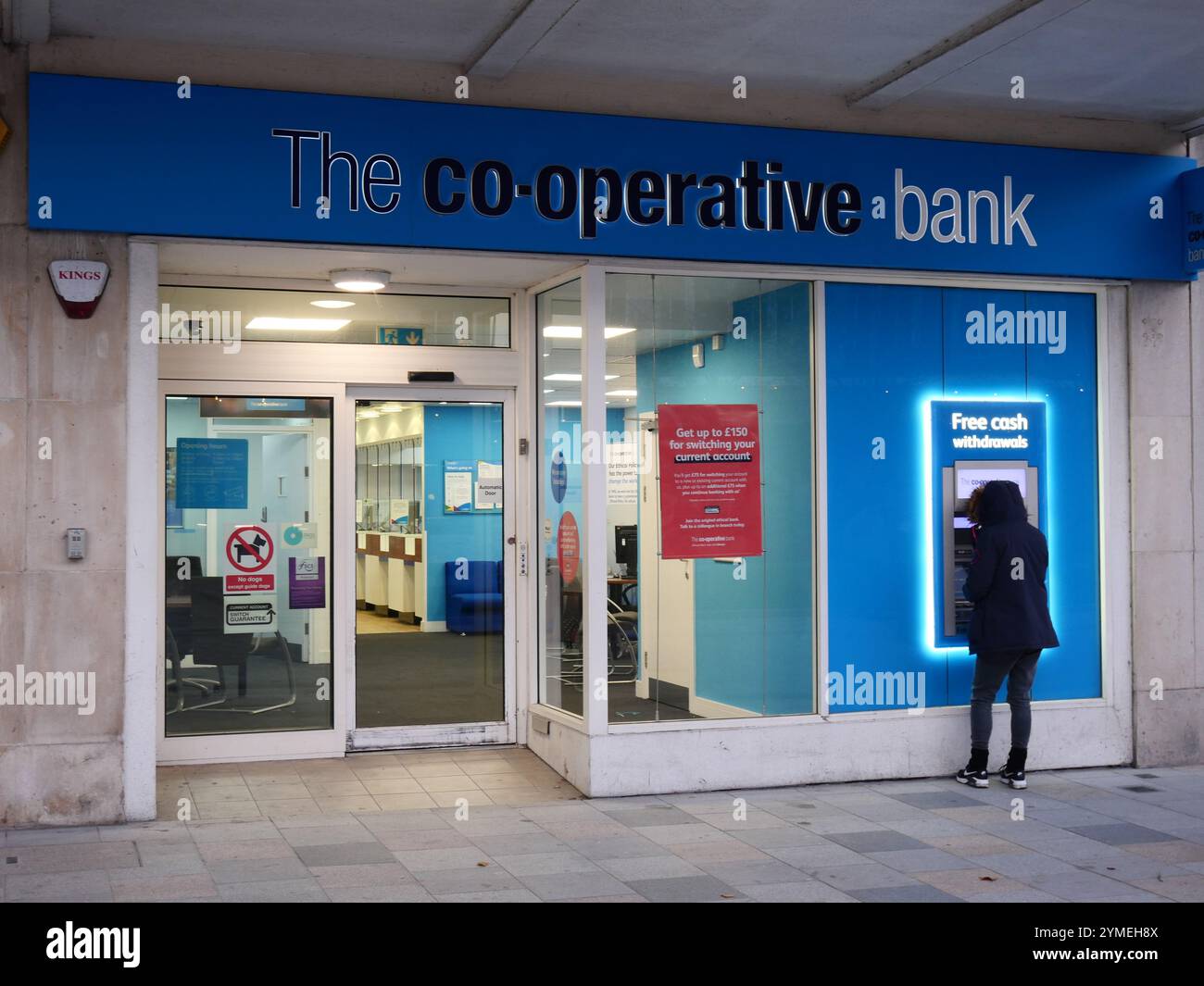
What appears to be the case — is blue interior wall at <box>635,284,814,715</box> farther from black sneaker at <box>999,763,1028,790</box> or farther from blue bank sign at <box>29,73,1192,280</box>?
black sneaker at <box>999,763,1028,790</box>

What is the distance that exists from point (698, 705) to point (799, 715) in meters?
0.62

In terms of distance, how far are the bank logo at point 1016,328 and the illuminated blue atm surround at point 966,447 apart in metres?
0.39

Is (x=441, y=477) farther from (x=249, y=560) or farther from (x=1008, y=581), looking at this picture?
(x=1008, y=581)

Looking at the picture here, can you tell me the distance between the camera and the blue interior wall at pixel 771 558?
323 inches

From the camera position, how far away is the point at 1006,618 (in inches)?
311

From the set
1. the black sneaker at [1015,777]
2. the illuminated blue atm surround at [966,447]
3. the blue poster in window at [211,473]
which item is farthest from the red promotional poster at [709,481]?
the blue poster in window at [211,473]

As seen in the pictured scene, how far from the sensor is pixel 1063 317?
8.80 meters

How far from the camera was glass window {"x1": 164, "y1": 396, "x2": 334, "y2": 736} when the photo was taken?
8297mm

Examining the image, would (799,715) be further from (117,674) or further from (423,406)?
(117,674)

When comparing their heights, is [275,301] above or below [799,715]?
above

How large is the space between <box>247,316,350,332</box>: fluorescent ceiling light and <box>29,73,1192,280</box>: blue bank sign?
1.22 m

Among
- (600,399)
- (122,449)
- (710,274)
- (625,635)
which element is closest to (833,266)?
(710,274)

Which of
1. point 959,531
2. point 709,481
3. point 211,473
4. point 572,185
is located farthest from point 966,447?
point 211,473

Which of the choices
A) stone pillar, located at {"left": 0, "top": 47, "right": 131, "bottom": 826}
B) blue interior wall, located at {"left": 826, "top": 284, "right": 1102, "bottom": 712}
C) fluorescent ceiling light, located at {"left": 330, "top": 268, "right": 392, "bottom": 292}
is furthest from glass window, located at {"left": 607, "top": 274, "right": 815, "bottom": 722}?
stone pillar, located at {"left": 0, "top": 47, "right": 131, "bottom": 826}
